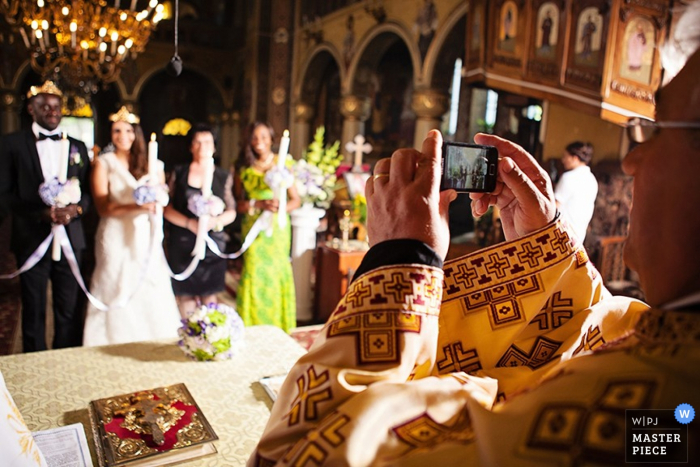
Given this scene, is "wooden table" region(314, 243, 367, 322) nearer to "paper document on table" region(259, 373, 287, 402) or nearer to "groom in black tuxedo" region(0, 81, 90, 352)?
"groom in black tuxedo" region(0, 81, 90, 352)

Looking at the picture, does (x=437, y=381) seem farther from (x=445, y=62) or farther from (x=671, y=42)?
(x=445, y=62)

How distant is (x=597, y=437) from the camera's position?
64 centimetres

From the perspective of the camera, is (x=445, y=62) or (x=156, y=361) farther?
(x=445, y=62)

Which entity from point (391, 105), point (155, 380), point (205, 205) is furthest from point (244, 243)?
point (391, 105)

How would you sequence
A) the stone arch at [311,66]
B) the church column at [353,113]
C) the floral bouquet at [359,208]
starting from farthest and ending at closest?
the stone arch at [311,66]
the church column at [353,113]
the floral bouquet at [359,208]

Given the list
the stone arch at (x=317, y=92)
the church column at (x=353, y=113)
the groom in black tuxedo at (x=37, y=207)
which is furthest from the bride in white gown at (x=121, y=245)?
the stone arch at (x=317, y=92)

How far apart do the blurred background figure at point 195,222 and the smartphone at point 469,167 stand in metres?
3.06

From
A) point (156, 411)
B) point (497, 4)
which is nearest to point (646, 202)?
point (156, 411)

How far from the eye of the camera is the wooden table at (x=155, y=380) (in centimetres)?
161

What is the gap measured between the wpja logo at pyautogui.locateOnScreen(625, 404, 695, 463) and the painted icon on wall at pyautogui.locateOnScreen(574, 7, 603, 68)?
483 cm

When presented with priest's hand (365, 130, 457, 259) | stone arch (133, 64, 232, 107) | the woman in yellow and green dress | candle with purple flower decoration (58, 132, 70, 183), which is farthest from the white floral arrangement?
stone arch (133, 64, 232, 107)

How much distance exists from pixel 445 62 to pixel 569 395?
1025 cm

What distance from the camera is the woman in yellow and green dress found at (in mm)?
4352

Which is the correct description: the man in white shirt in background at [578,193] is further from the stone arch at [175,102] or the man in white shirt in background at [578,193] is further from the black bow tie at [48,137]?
the stone arch at [175,102]
